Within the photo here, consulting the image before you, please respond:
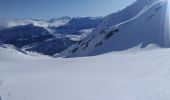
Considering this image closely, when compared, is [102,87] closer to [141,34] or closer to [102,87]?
[102,87]

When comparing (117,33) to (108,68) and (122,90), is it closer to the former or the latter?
(108,68)

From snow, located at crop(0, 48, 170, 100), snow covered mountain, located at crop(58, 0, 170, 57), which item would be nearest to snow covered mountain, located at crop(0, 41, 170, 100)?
snow, located at crop(0, 48, 170, 100)

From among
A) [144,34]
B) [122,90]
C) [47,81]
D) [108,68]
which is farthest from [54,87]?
[144,34]

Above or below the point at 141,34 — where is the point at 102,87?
below

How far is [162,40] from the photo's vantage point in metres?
57.5

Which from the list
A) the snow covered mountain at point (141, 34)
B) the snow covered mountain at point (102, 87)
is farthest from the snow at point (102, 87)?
the snow covered mountain at point (141, 34)

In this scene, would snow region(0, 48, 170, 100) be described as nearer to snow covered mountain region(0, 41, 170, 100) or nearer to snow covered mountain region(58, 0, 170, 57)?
snow covered mountain region(0, 41, 170, 100)

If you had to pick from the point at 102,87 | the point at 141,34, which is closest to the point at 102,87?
the point at 102,87

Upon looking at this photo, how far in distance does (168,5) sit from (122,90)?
72790 millimetres

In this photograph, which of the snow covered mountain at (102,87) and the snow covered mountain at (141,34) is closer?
the snow covered mountain at (102,87)

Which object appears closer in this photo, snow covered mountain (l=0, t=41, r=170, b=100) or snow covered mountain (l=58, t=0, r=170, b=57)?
snow covered mountain (l=0, t=41, r=170, b=100)

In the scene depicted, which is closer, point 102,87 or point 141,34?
point 102,87

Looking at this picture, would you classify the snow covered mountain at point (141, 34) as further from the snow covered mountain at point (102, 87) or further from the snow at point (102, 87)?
the snow covered mountain at point (102, 87)

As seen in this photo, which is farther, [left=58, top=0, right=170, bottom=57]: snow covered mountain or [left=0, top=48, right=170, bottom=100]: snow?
[left=58, top=0, right=170, bottom=57]: snow covered mountain
